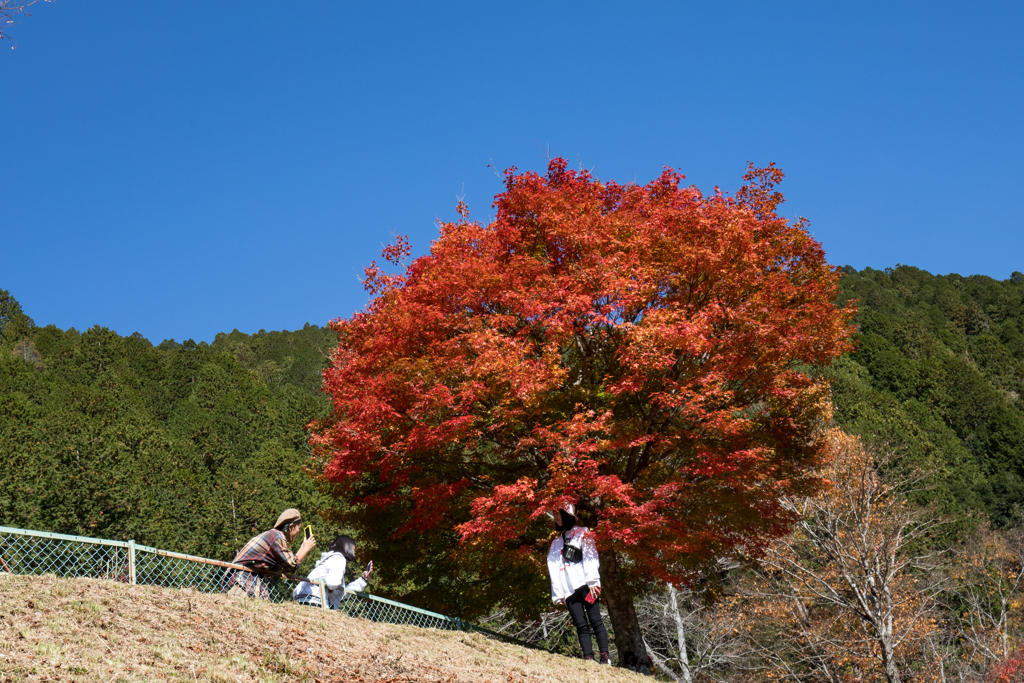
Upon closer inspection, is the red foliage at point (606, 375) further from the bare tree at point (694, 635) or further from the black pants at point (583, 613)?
the bare tree at point (694, 635)

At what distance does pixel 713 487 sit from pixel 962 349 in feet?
268

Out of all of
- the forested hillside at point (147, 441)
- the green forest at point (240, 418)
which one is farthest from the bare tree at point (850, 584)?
the forested hillside at point (147, 441)

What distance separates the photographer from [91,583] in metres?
6.56

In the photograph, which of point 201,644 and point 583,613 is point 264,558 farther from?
point 583,613

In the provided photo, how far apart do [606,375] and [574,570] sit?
4.36m

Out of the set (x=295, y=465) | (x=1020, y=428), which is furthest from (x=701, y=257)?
(x=1020, y=428)

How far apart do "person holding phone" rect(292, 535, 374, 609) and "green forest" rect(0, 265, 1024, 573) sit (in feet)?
24.5

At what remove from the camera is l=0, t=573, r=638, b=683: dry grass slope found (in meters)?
5.10

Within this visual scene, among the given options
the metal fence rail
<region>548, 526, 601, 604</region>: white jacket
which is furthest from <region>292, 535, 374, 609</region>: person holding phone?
<region>548, 526, 601, 604</region>: white jacket

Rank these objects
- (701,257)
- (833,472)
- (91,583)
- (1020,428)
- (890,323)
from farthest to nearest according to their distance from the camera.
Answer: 1. (890,323)
2. (1020,428)
3. (833,472)
4. (701,257)
5. (91,583)

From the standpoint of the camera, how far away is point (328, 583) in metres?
8.34

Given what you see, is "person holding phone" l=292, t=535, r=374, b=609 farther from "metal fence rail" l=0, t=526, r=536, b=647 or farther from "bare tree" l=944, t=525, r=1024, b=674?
"bare tree" l=944, t=525, r=1024, b=674

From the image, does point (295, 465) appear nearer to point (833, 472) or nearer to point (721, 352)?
point (833, 472)

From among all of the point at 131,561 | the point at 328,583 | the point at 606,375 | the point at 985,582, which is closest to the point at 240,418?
the point at 985,582
